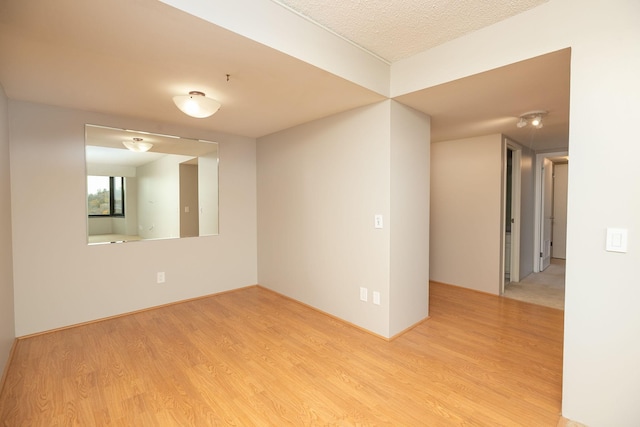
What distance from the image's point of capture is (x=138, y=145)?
133 inches

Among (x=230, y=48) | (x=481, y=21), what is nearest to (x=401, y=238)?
(x=481, y=21)

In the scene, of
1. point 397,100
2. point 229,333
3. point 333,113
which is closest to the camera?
point 397,100

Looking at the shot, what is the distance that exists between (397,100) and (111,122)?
298 cm

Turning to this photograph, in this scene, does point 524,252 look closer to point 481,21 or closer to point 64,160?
point 481,21

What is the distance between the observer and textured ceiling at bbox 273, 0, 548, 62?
179cm

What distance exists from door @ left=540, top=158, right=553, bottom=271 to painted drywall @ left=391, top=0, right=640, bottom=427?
14.2 feet

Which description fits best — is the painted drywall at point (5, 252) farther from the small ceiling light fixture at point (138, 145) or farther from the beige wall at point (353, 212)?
the beige wall at point (353, 212)

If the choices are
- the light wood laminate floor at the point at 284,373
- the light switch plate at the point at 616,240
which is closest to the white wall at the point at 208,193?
the light wood laminate floor at the point at 284,373

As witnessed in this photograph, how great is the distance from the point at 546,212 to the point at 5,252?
7.72 metres

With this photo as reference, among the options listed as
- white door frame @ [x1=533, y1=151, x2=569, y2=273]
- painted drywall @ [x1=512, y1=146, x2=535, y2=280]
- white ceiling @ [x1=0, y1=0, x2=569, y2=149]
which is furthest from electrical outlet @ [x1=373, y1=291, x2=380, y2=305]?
white door frame @ [x1=533, y1=151, x2=569, y2=273]

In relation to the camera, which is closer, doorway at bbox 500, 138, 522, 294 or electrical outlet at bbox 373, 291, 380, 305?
electrical outlet at bbox 373, 291, 380, 305

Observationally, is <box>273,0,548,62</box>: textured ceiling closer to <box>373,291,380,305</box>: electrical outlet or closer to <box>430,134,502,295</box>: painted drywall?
<box>373,291,380,305</box>: electrical outlet

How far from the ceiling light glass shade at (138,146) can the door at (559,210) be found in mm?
7647

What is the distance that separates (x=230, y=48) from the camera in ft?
5.85
